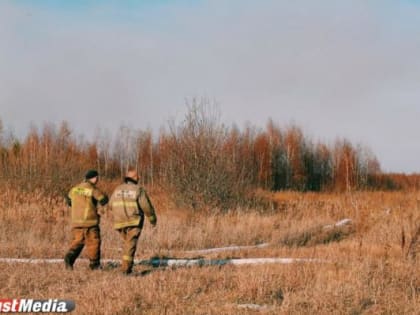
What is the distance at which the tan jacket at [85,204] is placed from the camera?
9133 millimetres

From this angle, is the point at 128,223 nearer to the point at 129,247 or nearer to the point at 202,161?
the point at 129,247

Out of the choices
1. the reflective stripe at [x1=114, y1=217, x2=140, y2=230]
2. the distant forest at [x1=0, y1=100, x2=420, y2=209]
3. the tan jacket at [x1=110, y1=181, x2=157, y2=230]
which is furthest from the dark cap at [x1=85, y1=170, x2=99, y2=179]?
the distant forest at [x1=0, y1=100, x2=420, y2=209]

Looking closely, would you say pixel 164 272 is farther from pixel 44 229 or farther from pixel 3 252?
pixel 44 229

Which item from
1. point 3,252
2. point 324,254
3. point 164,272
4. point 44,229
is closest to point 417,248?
point 324,254

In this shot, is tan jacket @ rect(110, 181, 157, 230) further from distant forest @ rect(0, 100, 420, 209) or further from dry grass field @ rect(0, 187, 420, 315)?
distant forest @ rect(0, 100, 420, 209)

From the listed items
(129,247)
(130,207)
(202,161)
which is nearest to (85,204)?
(130,207)

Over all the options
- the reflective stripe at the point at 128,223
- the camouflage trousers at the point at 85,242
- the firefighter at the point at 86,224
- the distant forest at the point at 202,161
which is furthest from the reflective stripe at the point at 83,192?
the distant forest at the point at 202,161

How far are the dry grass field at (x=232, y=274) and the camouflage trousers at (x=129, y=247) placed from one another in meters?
0.20

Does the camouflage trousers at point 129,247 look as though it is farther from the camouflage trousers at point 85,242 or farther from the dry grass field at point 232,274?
the camouflage trousers at point 85,242

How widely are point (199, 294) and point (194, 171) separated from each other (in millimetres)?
13343

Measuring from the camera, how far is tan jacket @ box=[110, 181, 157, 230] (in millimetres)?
8773

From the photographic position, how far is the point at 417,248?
10469mm

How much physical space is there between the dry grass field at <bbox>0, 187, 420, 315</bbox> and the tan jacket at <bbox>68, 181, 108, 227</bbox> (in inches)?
31.8

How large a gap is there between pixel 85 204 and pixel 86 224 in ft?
1.11
